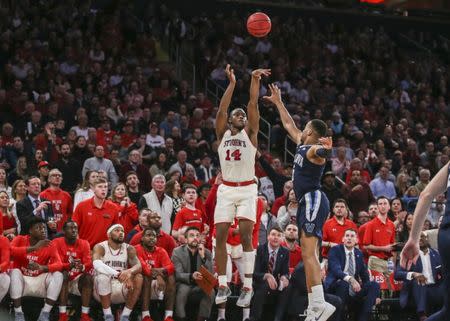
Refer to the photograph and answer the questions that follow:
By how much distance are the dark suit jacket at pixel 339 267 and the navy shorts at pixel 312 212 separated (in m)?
3.08

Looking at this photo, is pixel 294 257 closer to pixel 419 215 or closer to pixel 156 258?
pixel 156 258

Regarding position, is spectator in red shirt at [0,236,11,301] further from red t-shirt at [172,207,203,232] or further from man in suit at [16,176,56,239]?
red t-shirt at [172,207,203,232]

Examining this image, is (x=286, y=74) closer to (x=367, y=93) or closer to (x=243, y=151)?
(x=367, y=93)

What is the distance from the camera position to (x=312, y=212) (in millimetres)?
9508

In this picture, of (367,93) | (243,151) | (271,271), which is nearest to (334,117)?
(367,93)

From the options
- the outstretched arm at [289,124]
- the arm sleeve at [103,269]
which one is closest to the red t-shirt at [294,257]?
the arm sleeve at [103,269]

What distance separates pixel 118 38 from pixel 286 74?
15.5 feet

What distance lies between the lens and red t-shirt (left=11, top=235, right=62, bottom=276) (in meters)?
11.4

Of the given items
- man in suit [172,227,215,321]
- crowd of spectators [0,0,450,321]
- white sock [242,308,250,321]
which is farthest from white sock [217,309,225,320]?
white sock [242,308,250,321]

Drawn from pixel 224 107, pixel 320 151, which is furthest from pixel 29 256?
pixel 320 151

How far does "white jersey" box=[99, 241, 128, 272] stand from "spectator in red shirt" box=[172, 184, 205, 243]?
52.8 inches

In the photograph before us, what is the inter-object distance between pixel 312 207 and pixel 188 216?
3.91 meters

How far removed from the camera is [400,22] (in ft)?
96.0

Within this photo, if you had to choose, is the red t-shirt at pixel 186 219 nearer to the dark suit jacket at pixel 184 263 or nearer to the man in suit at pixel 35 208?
the dark suit jacket at pixel 184 263
